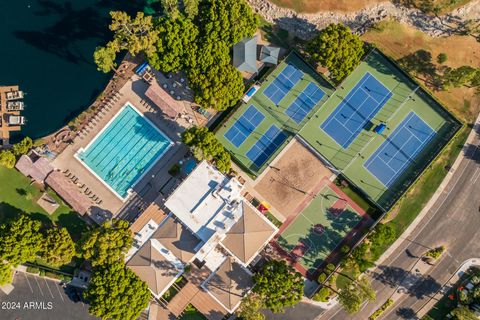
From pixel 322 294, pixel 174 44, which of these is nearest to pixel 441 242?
pixel 322 294

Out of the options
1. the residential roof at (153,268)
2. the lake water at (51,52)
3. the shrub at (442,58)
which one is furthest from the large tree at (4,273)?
the shrub at (442,58)

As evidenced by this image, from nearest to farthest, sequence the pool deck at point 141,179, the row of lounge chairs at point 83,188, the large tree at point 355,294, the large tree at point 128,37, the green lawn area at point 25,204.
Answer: the large tree at point 128,37 < the large tree at point 355,294 < the row of lounge chairs at point 83,188 < the pool deck at point 141,179 < the green lawn area at point 25,204

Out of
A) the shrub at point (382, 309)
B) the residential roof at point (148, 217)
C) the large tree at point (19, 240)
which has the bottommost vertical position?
the large tree at point (19, 240)

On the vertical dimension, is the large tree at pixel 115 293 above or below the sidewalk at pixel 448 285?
below

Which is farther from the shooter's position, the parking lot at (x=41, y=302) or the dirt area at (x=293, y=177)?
the parking lot at (x=41, y=302)

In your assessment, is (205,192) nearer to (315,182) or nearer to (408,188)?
(315,182)

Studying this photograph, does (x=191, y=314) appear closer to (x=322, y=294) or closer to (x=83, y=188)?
(x=322, y=294)

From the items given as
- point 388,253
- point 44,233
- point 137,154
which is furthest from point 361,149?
point 44,233

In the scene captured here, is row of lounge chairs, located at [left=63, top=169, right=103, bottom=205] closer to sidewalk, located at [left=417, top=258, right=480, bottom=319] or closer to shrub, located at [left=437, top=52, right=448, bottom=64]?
sidewalk, located at [left=417, top=258, right=480, bottom=319]

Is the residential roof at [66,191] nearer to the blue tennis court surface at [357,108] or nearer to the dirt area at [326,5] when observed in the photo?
the blue tennis court surface at [357,108]
